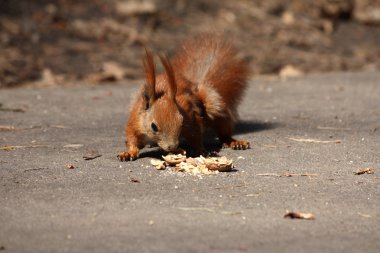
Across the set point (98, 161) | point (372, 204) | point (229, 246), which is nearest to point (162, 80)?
point (98, 161)

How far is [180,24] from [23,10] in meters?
2.66

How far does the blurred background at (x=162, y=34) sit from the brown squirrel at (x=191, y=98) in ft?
12.6

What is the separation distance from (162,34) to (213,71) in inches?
242

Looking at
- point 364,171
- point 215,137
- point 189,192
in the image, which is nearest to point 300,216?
point 189,192

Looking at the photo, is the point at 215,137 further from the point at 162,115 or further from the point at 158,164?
the point at 158,164

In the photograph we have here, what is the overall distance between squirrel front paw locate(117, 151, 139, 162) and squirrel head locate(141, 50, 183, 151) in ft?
0.67

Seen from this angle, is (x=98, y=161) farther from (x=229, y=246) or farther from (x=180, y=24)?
(x=180, y=24)

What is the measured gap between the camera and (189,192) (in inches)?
197

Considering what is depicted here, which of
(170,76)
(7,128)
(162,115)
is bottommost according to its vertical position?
(7,128)

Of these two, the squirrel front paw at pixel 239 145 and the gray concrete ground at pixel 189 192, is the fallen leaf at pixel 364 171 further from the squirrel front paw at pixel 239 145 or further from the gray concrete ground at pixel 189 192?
the squirrel front paw at pixel 239 145

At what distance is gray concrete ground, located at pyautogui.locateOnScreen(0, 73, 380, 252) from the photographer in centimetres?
411

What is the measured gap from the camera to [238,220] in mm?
4441

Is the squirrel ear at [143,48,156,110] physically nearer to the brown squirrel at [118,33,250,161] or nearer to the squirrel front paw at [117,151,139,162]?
the brown squirrel at [118,33,250,161]

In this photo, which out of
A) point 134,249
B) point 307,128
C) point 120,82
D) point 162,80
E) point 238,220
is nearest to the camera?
point 134,249
